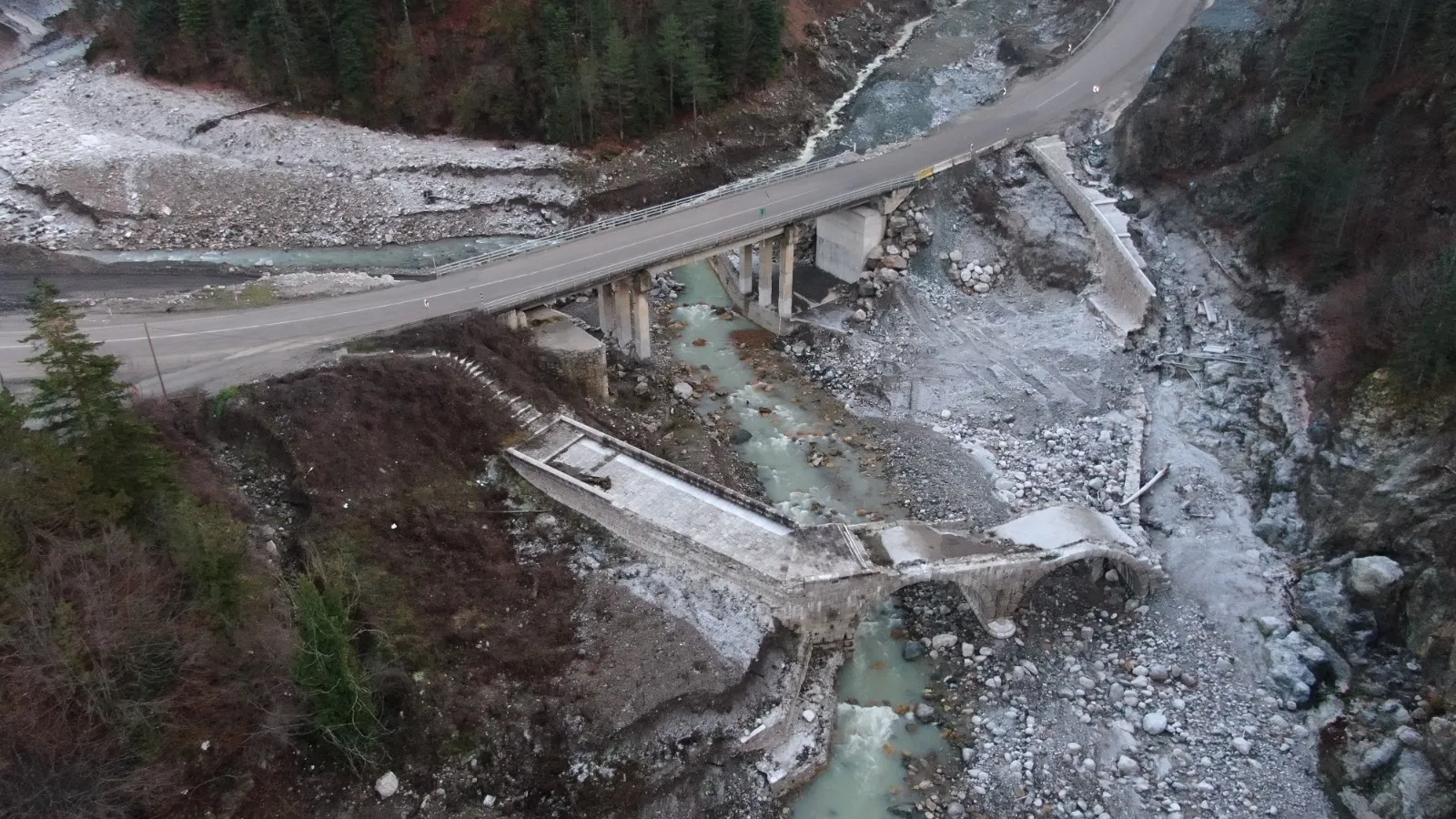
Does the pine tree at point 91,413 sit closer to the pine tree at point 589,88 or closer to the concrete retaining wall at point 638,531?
the concrete retaining wall at point 638,531

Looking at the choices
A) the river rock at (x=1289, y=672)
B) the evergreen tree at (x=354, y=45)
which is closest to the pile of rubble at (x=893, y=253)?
the river rock at (x=1289, y=672)

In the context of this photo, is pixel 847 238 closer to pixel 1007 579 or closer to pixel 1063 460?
pixel 1063 460

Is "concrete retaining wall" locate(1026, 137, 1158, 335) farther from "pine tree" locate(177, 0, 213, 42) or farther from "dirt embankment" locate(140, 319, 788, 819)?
"pine tree" locate(177, 0, 213, 42)

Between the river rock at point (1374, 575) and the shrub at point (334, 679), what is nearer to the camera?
the shrub at point (334, 679)

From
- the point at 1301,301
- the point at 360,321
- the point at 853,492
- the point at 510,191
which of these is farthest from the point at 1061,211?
the point at 360,321

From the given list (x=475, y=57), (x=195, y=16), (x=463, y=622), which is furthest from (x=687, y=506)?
(x=195, y=16)

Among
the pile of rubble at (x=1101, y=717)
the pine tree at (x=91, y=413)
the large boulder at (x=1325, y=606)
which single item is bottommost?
the pile of rubble at (x=1101, y=717)

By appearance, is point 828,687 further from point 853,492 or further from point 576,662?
point 853,492
